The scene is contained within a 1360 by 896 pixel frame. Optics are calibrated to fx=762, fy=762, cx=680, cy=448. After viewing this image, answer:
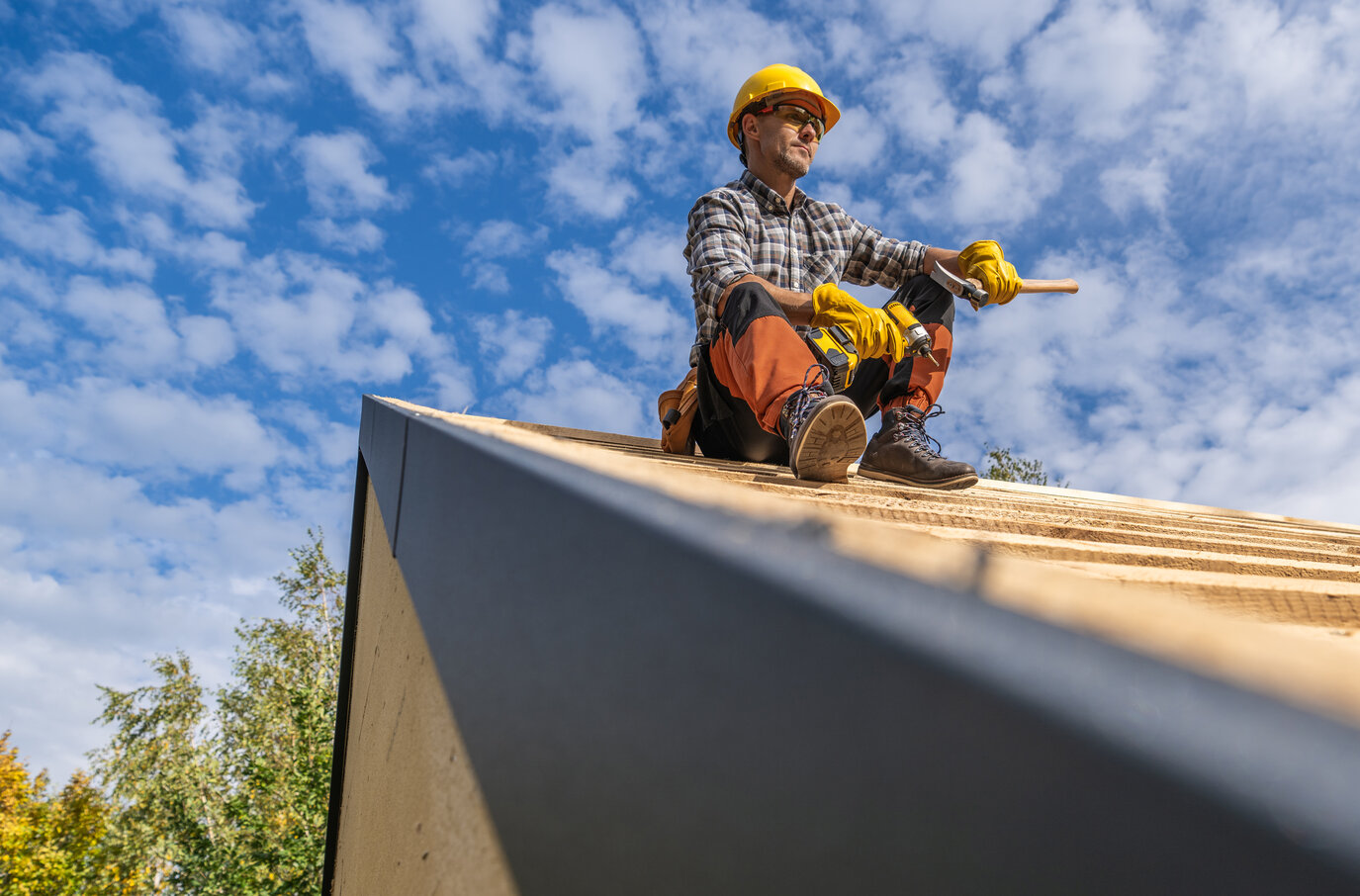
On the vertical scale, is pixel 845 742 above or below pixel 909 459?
below

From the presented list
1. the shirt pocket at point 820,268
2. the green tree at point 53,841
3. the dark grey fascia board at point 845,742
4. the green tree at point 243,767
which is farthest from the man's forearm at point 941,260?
the green tree at point 53,841

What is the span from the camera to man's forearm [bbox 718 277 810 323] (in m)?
2.38

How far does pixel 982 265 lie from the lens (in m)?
2.90

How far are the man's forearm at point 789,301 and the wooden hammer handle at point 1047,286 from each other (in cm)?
113

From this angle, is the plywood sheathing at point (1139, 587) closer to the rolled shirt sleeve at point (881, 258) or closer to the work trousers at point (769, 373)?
the work trousers at point (769, 373)

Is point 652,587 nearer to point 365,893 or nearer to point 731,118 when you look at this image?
point 365,893

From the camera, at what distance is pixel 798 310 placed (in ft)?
7.84

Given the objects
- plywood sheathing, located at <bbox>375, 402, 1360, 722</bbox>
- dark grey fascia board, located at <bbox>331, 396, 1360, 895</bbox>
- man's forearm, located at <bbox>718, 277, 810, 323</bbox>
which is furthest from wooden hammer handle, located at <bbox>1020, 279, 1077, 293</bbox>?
dark grey fascia board, located at <bbox>331, 396, 1360, 895</bbox>

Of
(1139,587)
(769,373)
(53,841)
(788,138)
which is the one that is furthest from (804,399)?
(53,841)

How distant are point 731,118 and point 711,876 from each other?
3.49 metres

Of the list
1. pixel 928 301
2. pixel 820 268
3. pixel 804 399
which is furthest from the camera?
pixel 820 268

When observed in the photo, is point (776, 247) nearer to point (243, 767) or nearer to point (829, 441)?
point (829, 441)

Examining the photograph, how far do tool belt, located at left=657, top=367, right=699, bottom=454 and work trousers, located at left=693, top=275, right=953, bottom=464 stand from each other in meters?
0.05

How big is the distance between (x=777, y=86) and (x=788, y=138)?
211 mm
